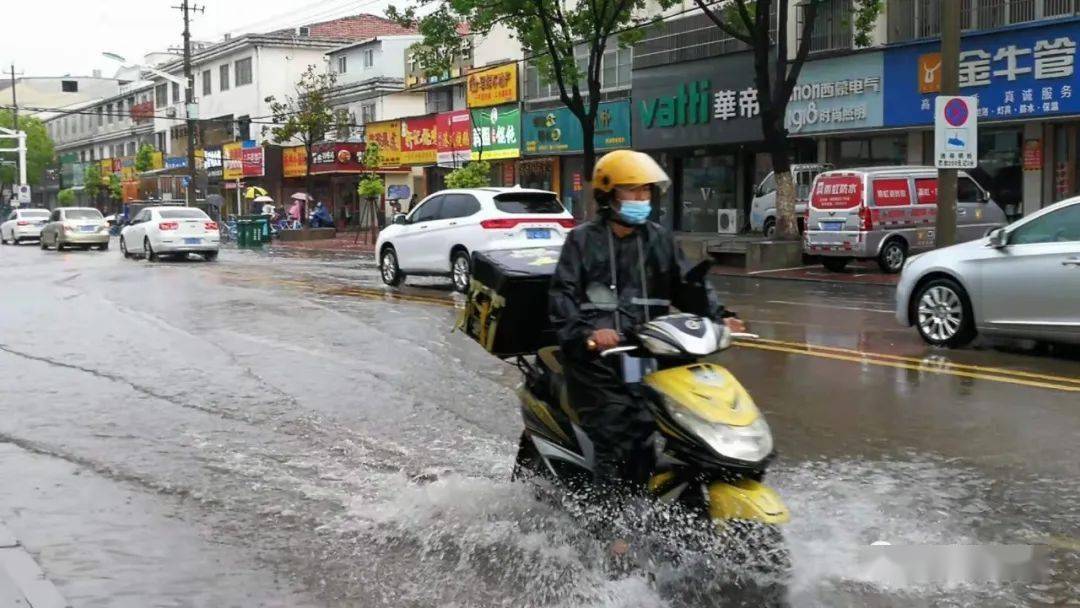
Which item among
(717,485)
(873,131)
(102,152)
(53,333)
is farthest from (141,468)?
(102,152)

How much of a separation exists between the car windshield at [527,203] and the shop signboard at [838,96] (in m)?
10.7

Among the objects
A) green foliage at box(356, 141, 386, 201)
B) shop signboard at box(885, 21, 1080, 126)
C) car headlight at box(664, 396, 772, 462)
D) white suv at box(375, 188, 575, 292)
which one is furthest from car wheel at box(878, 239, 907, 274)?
green foliage at box(356, 141, 386, 201)

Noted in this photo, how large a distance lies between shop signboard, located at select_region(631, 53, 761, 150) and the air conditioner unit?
211 centimetres

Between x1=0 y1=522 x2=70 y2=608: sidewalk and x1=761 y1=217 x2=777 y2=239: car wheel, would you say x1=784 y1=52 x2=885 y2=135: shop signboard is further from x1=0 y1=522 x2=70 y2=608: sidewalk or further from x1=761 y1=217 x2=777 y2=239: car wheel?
x1=0 y1=522 x2=70 y2=608: sidewalk

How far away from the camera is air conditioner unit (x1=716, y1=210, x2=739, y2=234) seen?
31.4 meters

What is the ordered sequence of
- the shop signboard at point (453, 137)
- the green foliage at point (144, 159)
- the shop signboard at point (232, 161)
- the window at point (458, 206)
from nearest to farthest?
the window at point (458, 206) → the shop signboard at point (453, 137) → the shop signboard at point (232, 161) → the green foliage at point (144, 159)

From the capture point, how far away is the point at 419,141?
148ft

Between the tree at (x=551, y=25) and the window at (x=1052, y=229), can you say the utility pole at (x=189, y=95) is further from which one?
the window at (x=1052, y=229)

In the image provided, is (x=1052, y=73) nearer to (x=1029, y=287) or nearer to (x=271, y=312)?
(x=1029, y=287)

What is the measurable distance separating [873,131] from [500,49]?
60.0 feet

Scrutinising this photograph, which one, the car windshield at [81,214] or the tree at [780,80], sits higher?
the tree at [780,80]

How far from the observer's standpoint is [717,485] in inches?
164

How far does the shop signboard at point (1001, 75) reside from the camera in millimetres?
21672

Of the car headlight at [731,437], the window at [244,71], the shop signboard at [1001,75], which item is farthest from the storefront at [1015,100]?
the window at [244,71]
